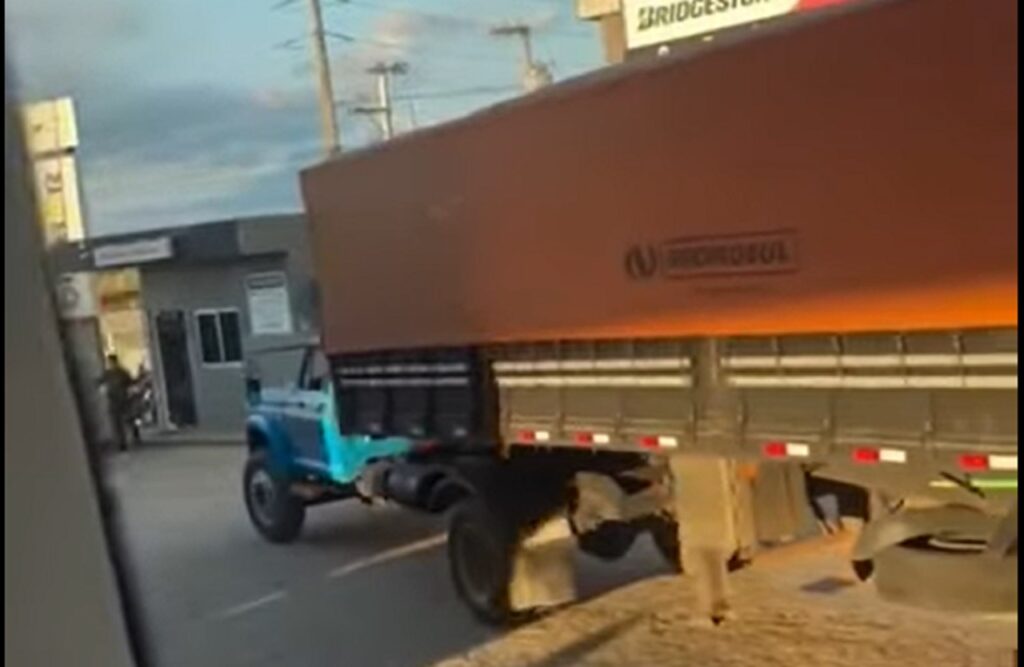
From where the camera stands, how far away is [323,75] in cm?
A: 414

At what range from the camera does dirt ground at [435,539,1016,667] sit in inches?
235

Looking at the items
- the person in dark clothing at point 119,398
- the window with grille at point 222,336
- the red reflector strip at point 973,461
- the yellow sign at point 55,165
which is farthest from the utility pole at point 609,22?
the yellow sign at point 55,165

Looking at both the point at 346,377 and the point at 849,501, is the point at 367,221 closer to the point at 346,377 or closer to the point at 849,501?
the point at 346,377

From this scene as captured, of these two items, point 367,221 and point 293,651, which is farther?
point 367,221

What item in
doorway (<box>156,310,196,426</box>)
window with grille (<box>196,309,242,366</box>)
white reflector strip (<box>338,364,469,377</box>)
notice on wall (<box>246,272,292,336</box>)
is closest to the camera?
doorway (<box>156,310,196,426</box>)

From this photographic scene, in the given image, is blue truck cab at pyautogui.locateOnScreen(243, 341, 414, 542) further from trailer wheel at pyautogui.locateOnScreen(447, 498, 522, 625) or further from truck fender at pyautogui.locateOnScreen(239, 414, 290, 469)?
trailer wheel at pyautogui.locateOnScreen(447, 498, 522, 625)

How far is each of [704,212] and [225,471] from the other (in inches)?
229

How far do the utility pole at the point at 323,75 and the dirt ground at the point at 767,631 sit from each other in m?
2.61

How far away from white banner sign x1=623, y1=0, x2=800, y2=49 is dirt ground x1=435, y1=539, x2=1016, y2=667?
287 centimetres

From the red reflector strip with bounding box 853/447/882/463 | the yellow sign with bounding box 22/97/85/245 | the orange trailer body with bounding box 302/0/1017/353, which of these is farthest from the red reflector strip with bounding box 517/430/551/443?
the yellow sign with bounding box 22/97/85/245

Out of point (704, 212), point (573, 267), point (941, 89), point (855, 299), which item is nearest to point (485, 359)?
point (573, 267)

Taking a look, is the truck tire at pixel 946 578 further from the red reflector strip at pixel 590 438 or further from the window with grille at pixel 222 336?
the window with grille at pixel 222 336

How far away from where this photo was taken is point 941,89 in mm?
4461

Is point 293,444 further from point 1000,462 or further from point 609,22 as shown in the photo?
point 1000,462
